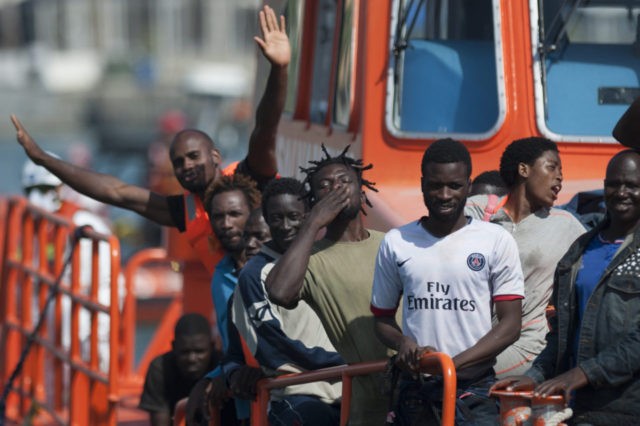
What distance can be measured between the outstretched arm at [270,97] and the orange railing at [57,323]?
1.65 metres

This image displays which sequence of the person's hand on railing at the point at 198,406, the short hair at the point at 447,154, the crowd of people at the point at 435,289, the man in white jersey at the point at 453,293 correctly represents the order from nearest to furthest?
the crowd of people at the point at 435,289 → the man in white jersey at the point at 453,293 → the short hair at the point at 447,154 → the person's hand on railing at the point at 198,406

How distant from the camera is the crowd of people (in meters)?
4.70

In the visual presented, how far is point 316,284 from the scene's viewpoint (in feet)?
17.9

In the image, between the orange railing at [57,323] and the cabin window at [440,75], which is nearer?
the cabin window at [440,75]

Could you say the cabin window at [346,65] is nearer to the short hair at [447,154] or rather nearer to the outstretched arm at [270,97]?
the outstretched arm at [270,97]

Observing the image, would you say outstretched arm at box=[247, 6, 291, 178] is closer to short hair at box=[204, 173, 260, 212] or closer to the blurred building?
short hair at box=[204, 173, 260, 212]

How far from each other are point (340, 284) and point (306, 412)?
23.7 inches

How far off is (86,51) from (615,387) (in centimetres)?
6077

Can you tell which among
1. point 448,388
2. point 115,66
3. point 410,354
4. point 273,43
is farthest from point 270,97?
point 115,66

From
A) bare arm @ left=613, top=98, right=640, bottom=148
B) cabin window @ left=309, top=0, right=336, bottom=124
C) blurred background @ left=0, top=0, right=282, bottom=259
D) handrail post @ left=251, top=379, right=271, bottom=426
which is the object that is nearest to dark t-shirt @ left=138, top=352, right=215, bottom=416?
cabin window @ left=309, top=0, right=336, bottom=124

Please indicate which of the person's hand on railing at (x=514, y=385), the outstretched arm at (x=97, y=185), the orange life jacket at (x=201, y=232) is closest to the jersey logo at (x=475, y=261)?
the person's hand on railing at (x=514, y=385)

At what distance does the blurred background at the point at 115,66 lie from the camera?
54.5 metres

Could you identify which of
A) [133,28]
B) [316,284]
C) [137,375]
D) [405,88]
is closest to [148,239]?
[137,375]

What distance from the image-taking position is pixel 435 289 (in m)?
4.98
